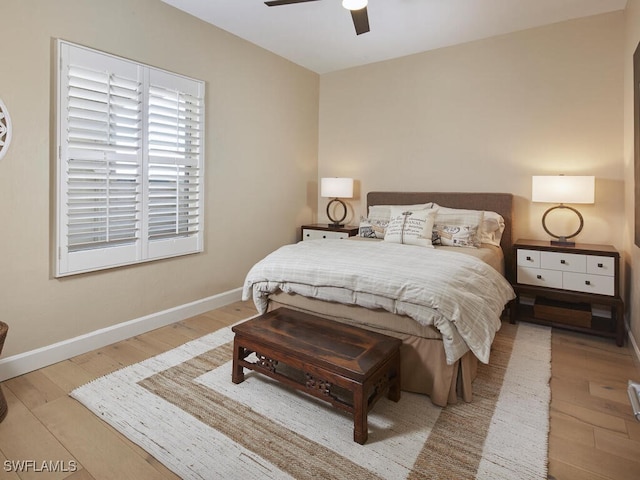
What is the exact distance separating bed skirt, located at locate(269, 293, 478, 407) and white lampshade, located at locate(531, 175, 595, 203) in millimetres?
1814

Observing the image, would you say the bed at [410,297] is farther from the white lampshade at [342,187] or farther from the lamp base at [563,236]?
the white lampshade at [342,187]

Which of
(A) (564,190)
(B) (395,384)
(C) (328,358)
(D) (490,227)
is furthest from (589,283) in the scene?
(C) (328,358)

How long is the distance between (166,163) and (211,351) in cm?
163

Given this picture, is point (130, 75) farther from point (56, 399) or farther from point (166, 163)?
point (56, 399)

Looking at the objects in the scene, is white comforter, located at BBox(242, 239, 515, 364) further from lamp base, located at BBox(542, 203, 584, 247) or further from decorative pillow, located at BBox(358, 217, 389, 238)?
lamp base, located at BBox(542, 203, 584, 247)

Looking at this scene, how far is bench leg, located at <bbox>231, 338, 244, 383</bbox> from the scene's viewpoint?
226 centimetres

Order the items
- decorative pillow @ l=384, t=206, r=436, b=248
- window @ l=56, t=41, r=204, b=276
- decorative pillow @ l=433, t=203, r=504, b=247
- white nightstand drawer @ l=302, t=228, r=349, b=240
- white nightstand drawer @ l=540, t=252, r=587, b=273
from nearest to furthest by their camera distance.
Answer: window @ l=56, t=41, r=204, b=276 → white nightstand drawer @ l=540, t=252, r=587, b=273 → decorative pillow @ l=384, t=206, r=436, b=248 → decorative pillow @ l=433, t=203, r=504, b=247 → white nightstand drawer @ l=302, t=228, r=349, b=240

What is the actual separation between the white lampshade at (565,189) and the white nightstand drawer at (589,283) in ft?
2.10

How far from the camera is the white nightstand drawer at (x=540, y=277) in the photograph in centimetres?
323

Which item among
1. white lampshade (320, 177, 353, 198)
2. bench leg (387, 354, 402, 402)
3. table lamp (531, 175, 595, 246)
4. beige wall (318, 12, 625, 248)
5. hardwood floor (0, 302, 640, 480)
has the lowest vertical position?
hardwood floor (0, 302, 640, 480)

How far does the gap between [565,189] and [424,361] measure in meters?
2.18

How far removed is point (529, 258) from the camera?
333 centimetres

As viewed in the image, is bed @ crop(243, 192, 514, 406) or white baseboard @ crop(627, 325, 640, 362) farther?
white baseboard @ crop(627, 325, 640, 362)

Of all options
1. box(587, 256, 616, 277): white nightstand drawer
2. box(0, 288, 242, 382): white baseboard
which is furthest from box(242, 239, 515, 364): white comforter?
box(0, 288, 242, 382): white baseboard
